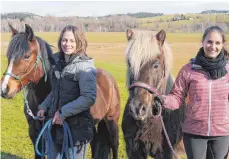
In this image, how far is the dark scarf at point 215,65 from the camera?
2746 mm

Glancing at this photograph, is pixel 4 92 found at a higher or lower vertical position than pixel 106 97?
higher

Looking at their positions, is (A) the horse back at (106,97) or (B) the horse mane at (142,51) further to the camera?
(A) the horse back at (106,97)

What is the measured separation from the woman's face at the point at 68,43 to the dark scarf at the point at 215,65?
49.3 inches

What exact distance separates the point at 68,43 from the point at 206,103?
1.46 metres

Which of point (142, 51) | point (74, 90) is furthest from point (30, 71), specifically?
point (142, 51)

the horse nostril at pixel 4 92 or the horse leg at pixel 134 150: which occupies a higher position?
the horse nostril at pixel 4 92

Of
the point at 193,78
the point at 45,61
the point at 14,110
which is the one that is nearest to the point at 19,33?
A: the point at 45,61

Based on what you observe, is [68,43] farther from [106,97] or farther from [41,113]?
[106,97]

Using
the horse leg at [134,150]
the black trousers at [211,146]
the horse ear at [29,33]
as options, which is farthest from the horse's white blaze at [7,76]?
the black trousers at [211,146]

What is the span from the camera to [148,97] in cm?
283

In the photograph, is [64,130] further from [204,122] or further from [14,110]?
[14,110]

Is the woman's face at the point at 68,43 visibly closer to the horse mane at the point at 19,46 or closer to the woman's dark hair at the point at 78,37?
the woman's dark hair at the point at 78,37

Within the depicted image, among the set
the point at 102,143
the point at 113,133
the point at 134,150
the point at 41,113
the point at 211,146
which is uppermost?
the point at 41,113

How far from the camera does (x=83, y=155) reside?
316 cm
